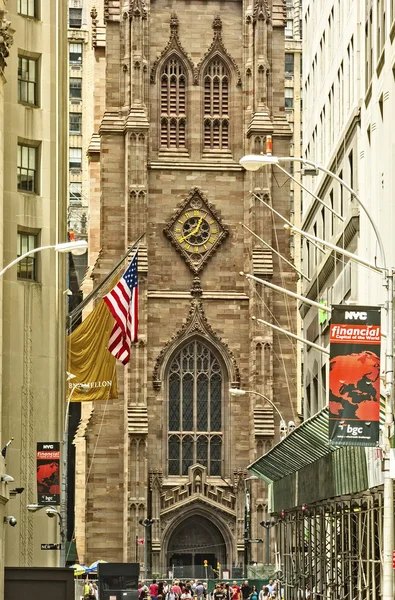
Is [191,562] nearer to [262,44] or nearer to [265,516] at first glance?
[265,516]

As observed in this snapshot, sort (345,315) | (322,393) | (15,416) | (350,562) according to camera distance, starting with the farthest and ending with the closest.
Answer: (322,393) → (15,416) → (350,562) → (345,315)

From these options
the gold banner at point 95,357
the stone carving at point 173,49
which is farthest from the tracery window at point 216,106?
the gold banner at point 95,357

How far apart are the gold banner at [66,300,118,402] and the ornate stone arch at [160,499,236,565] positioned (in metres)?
39.9

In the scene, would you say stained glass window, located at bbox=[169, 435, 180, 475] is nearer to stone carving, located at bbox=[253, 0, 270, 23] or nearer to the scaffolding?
stone carving, located at bbox=[253, 0, 270, 23]

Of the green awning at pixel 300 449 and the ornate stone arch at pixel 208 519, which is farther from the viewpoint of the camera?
the ornate stone arch at pixel 208 519

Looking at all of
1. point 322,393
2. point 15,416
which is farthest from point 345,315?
point 322,393

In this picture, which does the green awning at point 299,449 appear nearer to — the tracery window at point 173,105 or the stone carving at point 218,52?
the tracery window at point 173,105

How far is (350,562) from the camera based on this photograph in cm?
4419

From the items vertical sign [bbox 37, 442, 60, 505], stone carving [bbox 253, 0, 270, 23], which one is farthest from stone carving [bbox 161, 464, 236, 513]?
vertical sign [bbox 37, 442, 60, 505]

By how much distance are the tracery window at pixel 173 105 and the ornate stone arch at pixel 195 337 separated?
26.6 feet

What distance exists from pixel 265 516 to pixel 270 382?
7052 millimetres

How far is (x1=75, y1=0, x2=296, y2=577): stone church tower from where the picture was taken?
93.1 meters

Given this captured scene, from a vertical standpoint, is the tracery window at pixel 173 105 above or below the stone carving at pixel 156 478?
above

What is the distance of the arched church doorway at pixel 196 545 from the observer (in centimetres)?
9394
